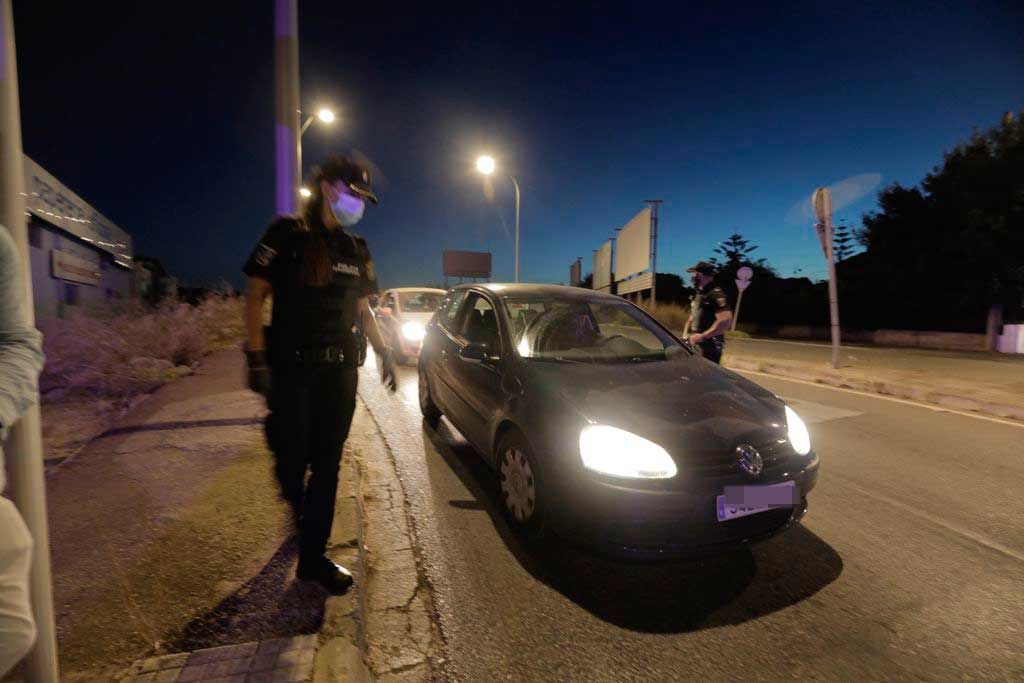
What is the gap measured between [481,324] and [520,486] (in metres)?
1.60

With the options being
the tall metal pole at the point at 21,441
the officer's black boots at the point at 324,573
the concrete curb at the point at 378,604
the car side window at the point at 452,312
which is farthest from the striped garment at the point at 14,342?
the car side window at the point at 452,312

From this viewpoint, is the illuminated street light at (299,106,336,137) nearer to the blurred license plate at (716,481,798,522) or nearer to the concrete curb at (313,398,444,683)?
the concrete curb at (313,398,444,683)

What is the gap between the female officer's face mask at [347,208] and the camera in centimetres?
242

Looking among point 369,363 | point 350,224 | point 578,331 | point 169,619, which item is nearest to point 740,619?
point 578,331

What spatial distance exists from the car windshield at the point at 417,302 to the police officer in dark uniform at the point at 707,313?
6047 millimetres

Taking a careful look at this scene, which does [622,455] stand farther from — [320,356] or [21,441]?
[21,441]

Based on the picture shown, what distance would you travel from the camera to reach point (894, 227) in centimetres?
2289

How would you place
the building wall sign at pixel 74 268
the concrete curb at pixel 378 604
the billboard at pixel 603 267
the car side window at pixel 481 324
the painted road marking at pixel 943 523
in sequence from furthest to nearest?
1. the billboard at pixel 603 267
2. the building wall sign at pixel 74 268
3. the car side window at pixel 481 324
4. the painted road marking at pixel 943 523
5. the concrete curb at pixel 378 604

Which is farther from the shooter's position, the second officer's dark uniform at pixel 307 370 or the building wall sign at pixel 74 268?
the building wall sign at pixel 74 268

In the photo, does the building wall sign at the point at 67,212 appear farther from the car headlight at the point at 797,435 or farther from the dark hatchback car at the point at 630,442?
the car headlight at the point at 797,435

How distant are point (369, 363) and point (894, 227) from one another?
2426cm

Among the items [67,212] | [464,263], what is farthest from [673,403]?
[464,263]

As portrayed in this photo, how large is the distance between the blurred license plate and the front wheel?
3450mm

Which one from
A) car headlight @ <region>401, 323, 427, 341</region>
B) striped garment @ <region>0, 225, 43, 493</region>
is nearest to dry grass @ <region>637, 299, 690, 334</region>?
car headlight @ <region>401, 323, 427, 341</region>
